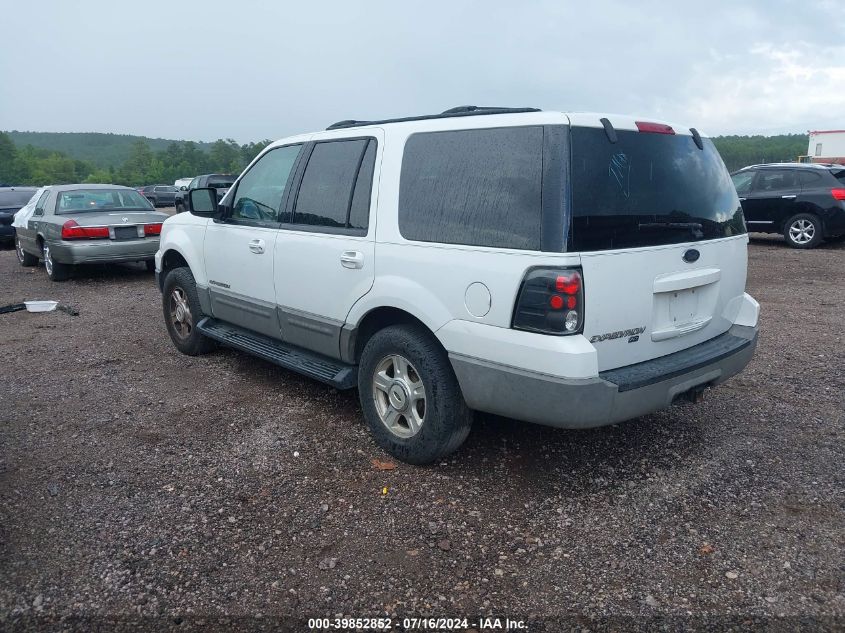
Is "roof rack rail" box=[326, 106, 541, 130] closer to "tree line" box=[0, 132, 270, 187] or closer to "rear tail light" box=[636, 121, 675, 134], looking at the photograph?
"rear tail light" box=[636, 121, 675, 134]

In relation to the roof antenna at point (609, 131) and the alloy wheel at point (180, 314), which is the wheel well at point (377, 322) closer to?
the roof antenna at point (609, 131)

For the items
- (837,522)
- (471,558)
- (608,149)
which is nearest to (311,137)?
(608,149)

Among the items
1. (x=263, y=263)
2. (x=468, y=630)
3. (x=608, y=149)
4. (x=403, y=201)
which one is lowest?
(x=468, y=630)

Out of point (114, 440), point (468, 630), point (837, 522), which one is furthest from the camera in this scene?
point (114, 440)

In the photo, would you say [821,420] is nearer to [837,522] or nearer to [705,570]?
[837,522]

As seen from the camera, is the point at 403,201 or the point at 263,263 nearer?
the point at 403,201

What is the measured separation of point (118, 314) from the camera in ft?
26.2

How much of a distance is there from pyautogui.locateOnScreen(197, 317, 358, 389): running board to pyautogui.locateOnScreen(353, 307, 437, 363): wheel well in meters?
0.17

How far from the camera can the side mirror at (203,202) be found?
17.3 ft

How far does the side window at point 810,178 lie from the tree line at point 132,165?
80.0 meters

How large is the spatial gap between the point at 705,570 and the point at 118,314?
7.23 metres

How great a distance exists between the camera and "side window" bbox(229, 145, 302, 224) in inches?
188

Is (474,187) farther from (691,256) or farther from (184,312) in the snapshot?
(184,312)

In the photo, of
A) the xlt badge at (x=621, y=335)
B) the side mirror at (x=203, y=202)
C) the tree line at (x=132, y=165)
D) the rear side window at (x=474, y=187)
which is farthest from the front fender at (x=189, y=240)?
the tree line at (x=132, y=165)
